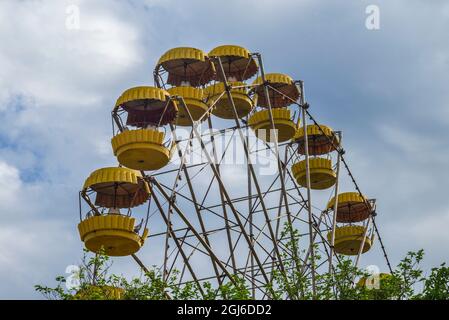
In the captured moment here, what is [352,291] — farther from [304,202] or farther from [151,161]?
[304,202]

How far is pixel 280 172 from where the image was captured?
39.3 m

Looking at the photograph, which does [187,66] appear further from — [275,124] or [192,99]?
[275,124]

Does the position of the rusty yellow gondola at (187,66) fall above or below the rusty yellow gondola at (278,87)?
below

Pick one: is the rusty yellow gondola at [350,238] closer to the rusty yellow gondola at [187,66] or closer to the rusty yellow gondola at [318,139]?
the rusty yellow gondola at [318,139]

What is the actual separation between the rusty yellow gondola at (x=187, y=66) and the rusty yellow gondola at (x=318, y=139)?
6.73m

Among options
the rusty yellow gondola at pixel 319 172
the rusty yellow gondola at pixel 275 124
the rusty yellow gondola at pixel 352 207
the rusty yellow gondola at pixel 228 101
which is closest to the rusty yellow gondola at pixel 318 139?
the rusty yellow gondola at pixel 319 172

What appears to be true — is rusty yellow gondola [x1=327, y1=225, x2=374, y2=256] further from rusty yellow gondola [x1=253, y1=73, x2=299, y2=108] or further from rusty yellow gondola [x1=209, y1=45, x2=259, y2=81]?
rusty yellow gondola [x1=209, y1=45, x2=259, y2=81]

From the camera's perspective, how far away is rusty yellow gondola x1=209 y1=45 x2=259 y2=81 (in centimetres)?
4050

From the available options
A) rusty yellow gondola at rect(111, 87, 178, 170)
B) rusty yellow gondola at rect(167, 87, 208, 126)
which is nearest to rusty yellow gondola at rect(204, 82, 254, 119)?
rusty yellow gondola at rect(167, 87, 208, 126)

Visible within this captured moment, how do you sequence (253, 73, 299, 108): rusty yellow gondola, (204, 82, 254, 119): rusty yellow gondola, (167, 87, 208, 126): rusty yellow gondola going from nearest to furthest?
(167, 87, 208, 126): rusty yellow gondola, (204, 82, 254, 119): rusty yellow gondola, (253, 73, 299, 108): rusty yellow gondola

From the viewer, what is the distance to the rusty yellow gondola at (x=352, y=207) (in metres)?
47.9

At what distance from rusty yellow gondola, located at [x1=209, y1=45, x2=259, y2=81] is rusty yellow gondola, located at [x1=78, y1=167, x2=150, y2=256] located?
6.86 meters
